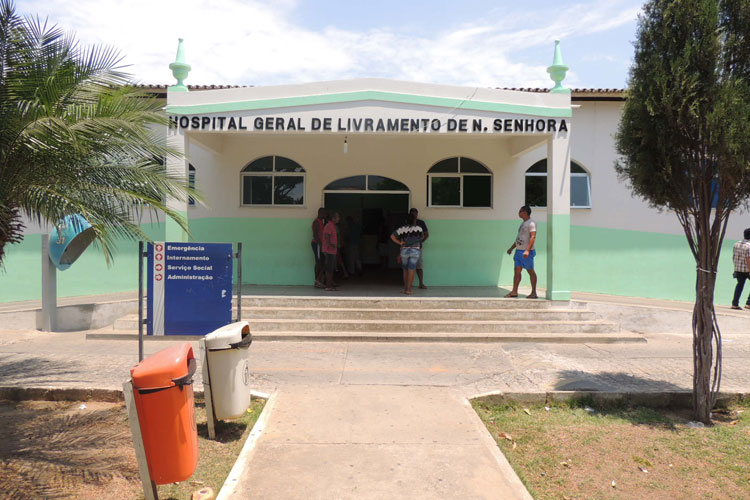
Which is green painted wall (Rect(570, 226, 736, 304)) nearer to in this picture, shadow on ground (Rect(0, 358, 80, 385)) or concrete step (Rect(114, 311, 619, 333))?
concrete step (Rect(114, 311, 619, 333))

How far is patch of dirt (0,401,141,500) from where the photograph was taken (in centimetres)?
384

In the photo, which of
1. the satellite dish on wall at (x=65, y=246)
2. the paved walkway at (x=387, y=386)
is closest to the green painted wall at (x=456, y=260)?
the satellite dish on wall at (x=65, y=246)

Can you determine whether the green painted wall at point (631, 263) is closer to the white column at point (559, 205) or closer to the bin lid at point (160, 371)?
the white column at point (559, 205)

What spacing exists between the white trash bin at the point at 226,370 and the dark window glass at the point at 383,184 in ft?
26.1

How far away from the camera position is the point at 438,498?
365cm

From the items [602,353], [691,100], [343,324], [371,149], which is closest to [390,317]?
[343,324]

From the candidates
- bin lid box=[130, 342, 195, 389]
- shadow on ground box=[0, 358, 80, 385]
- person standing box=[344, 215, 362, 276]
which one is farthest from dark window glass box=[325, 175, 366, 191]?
bin lid box=[130, 342, 195, 389]

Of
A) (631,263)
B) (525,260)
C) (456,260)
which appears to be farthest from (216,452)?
(631,263)

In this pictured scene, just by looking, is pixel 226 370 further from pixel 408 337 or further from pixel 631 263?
pixel 631 263

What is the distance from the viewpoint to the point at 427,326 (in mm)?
9078

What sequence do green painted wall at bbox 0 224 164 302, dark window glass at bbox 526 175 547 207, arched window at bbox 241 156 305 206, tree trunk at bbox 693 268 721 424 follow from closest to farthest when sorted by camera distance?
tree trunk at bbox 693 268 721 424
green painted wall at bbox 0 224 164 302
arched window at bbox 241 156 305 206
dark window glass at bbox 526 175 547 207

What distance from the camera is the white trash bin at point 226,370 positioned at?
4551mm

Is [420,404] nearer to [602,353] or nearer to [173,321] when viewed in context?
[173,321]

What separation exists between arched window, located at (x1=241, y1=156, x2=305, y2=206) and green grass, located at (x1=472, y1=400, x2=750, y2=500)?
774 cm
